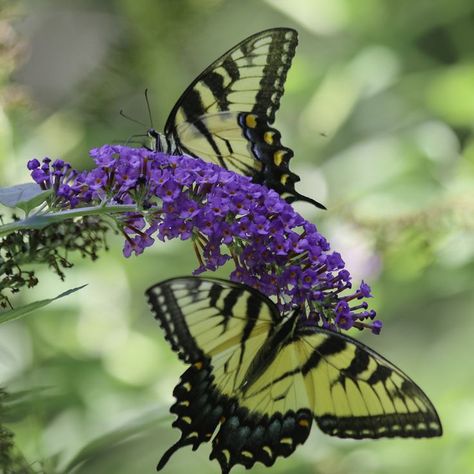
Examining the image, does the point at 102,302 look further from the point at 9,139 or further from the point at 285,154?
the point at 285,154

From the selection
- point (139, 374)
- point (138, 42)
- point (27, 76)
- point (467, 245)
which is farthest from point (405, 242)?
point (27, 76)

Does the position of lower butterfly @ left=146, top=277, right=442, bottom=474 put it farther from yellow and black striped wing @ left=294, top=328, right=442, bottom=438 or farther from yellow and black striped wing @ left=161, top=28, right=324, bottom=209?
yellow and black striped wing @ left=161, top=28, right=324, bottom=209

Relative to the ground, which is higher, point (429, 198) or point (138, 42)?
point (138, 42)

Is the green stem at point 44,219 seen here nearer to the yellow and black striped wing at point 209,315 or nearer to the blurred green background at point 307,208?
the yellow and black striped wing at point 209,315

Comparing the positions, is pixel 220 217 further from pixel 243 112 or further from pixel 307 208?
pixel 307 208

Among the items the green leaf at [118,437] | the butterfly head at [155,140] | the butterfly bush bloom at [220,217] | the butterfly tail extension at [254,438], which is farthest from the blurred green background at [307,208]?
the butterfly bush bloom at [220,217]

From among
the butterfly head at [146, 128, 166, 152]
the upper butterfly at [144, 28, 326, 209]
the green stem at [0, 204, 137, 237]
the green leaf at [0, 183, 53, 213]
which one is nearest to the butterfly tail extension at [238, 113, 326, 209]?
the upper butterfly at [144, 28, 326, 209]
